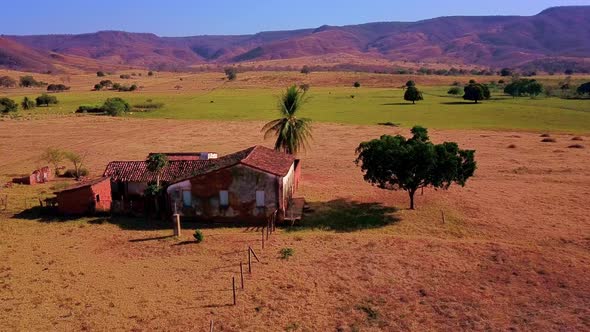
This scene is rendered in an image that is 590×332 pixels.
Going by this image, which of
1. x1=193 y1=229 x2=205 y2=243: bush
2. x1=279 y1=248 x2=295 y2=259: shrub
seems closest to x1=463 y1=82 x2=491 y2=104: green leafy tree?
x1=279 y1=248 x2=295 y2=259: shrub

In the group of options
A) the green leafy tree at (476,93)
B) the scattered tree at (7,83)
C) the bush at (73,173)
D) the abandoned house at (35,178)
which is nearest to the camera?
the abandoned house at (35,178)

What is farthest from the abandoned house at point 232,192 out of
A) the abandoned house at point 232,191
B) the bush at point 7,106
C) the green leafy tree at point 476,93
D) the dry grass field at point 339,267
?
the green leafy tree at point 476,93

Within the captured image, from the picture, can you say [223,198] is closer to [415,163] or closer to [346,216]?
[346,216]

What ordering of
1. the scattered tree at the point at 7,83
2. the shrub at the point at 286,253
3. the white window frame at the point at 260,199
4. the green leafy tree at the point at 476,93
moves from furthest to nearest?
the scattered tree at the point at 7,83
the green leafy tree at the point at 476,93
the white window frame at the point at 260,199
the shrub at the point at 286,253

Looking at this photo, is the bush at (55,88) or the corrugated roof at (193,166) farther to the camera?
the bush at (55,88)

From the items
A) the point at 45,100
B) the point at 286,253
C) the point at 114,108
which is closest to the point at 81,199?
the point at 286,253

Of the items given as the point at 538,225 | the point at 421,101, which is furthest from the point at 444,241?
the point at 421,101

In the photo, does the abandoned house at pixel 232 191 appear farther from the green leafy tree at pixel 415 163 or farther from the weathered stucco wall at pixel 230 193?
the green leafy tree at pixel 415 163
